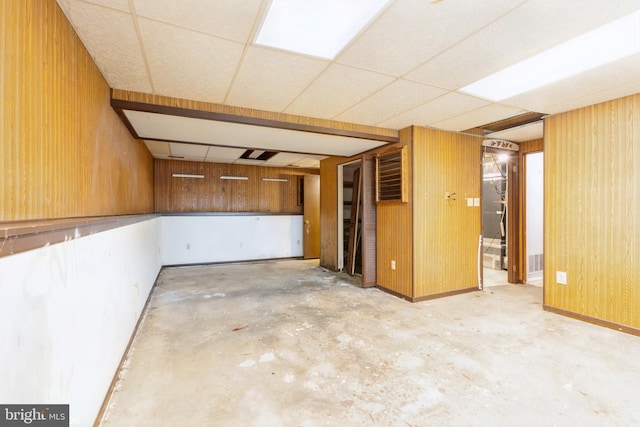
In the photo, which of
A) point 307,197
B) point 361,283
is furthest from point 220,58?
point 307,197

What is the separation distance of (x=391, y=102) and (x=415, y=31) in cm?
119

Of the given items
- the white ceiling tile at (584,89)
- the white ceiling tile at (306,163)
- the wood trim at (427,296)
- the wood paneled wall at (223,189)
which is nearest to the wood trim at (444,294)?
the wood trim at (427,296)

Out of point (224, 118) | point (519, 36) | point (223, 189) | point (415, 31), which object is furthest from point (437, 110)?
point (223, 189)

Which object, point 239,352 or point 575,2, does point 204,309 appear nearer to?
point 239,352

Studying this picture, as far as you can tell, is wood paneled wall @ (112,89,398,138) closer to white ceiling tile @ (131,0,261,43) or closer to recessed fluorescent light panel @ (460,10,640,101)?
white ceiling tile @ (131,0,261,43)

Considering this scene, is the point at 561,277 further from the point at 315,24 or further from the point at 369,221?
the point at 315,24

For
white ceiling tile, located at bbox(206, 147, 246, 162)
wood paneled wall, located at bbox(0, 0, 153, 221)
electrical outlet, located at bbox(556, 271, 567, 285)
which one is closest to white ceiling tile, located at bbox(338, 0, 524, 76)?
wood paneled wall, located at bbox(0, 0, 153, 221)

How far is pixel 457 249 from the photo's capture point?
418 cm

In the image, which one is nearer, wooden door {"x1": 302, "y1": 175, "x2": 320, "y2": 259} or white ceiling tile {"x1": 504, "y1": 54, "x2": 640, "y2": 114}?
white ceiling tile {"x1": 504, "y1": 54, "x2": 640, "y2": 114}

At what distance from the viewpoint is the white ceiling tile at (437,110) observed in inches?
116

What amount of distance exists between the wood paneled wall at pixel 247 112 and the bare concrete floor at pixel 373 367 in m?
2.22

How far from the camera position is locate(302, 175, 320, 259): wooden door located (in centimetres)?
718

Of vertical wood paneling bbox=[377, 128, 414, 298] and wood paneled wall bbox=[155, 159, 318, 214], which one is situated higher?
wood paneled wall bbox=[155, 159, 318, 214]

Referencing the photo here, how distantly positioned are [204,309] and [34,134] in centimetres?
263
